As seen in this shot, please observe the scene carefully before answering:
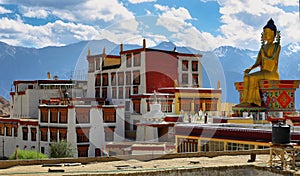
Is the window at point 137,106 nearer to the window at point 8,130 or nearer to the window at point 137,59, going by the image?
the window at point 137,59

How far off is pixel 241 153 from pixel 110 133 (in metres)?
26.1

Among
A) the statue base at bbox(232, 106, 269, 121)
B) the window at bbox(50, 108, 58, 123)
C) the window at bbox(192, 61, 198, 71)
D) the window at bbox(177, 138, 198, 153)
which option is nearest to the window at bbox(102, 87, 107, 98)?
the window at bbox(192, 61, 198, 71)

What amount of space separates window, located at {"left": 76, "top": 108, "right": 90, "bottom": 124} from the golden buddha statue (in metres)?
14.5

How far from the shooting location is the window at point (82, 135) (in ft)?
134

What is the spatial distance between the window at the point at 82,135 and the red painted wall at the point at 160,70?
9.68 metres

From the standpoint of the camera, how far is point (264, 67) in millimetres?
33938

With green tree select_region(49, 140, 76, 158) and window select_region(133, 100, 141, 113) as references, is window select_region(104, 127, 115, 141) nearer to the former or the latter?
window select_region(133, 100, 141, 113)

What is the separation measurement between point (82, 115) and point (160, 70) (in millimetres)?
12364

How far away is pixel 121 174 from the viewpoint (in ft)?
41.9

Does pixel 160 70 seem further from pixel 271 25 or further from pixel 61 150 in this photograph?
pixel 271 25

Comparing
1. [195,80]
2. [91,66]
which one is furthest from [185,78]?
[91,66]

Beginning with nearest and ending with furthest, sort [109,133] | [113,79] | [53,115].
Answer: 1. [53,115]
2. [109,133]
3. [113,79]

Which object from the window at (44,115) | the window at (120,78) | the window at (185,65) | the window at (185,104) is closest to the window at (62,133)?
the window at (44,115)

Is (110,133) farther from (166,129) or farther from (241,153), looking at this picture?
(241,153)
